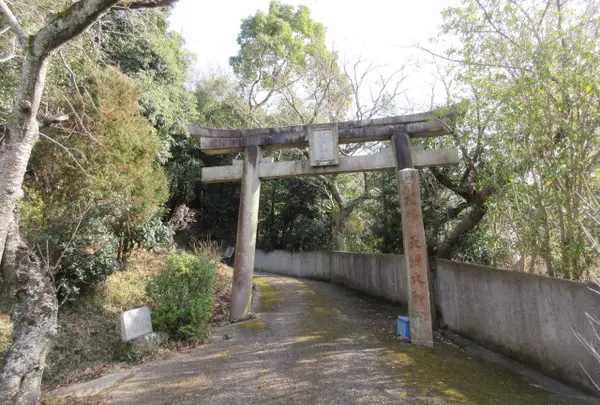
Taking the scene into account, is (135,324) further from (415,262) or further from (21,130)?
(415,262)

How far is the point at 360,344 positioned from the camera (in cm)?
612

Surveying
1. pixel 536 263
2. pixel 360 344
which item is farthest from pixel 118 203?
pixel 536 263

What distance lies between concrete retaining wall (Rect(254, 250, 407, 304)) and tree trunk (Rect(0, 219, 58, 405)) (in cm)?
785

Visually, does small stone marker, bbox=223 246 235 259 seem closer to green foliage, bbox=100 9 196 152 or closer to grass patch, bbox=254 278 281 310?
grass patch, bbox=254 278 281 310

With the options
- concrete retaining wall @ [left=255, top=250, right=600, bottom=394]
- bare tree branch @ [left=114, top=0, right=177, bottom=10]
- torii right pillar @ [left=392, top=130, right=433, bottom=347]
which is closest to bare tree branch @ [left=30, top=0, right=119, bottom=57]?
bare tree branch @ [left=114, top=0, right=177, bottom=10]

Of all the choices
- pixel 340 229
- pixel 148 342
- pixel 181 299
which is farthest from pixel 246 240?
pixel 340 229

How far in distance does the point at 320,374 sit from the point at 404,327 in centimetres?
264

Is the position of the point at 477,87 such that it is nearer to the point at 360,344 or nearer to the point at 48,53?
the point at 360,344

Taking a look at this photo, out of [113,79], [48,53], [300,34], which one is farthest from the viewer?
[300,34]

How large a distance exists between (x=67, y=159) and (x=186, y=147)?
32.1 ft

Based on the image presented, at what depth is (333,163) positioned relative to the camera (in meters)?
8.16

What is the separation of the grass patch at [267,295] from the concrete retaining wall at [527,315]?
4.83 metres

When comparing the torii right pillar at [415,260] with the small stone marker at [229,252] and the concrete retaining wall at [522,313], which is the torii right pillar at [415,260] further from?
the small stone marker at [229,252]

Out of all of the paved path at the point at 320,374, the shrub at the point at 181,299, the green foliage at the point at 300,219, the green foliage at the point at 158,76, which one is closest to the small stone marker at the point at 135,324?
the shrub at the point at 181,299
